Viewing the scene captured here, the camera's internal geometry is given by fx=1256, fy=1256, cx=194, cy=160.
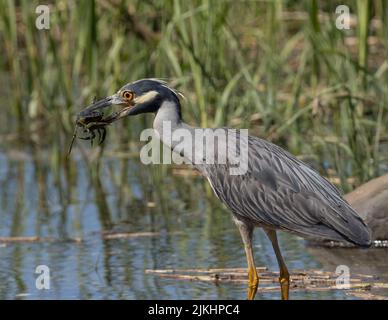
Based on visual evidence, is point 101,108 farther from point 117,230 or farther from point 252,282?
point 117,230

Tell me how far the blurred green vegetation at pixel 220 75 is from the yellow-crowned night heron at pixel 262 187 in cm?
184

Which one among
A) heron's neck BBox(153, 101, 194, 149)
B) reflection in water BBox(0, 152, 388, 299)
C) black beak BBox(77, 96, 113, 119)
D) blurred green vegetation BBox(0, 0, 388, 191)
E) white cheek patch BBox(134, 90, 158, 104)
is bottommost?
reflection in water BBox(0, 152, 388, 299)

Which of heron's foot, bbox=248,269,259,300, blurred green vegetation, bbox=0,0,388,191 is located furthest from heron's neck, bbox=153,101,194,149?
blurred green vegetation, bbox=0,0,388,191

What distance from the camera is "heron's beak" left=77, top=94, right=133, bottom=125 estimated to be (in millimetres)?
8062

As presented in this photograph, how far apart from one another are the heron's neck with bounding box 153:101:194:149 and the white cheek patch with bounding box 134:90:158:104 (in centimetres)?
9

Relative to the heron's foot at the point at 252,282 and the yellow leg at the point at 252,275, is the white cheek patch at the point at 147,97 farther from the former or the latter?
the heron's foot at the point at 252,282

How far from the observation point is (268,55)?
464 inches

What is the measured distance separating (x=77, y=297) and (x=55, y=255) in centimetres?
129

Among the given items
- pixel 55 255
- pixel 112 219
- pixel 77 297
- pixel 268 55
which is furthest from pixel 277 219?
pixel 268 55

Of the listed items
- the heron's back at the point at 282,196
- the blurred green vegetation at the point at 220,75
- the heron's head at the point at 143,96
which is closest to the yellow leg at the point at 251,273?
the heron's back at the point at 282,196

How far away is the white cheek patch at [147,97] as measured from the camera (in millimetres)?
8008

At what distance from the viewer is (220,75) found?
11.7 meters

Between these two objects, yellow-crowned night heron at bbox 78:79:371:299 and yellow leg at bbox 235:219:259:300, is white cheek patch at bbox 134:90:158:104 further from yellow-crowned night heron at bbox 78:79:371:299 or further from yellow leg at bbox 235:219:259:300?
yellow leg at bbox 235:219:259:300
